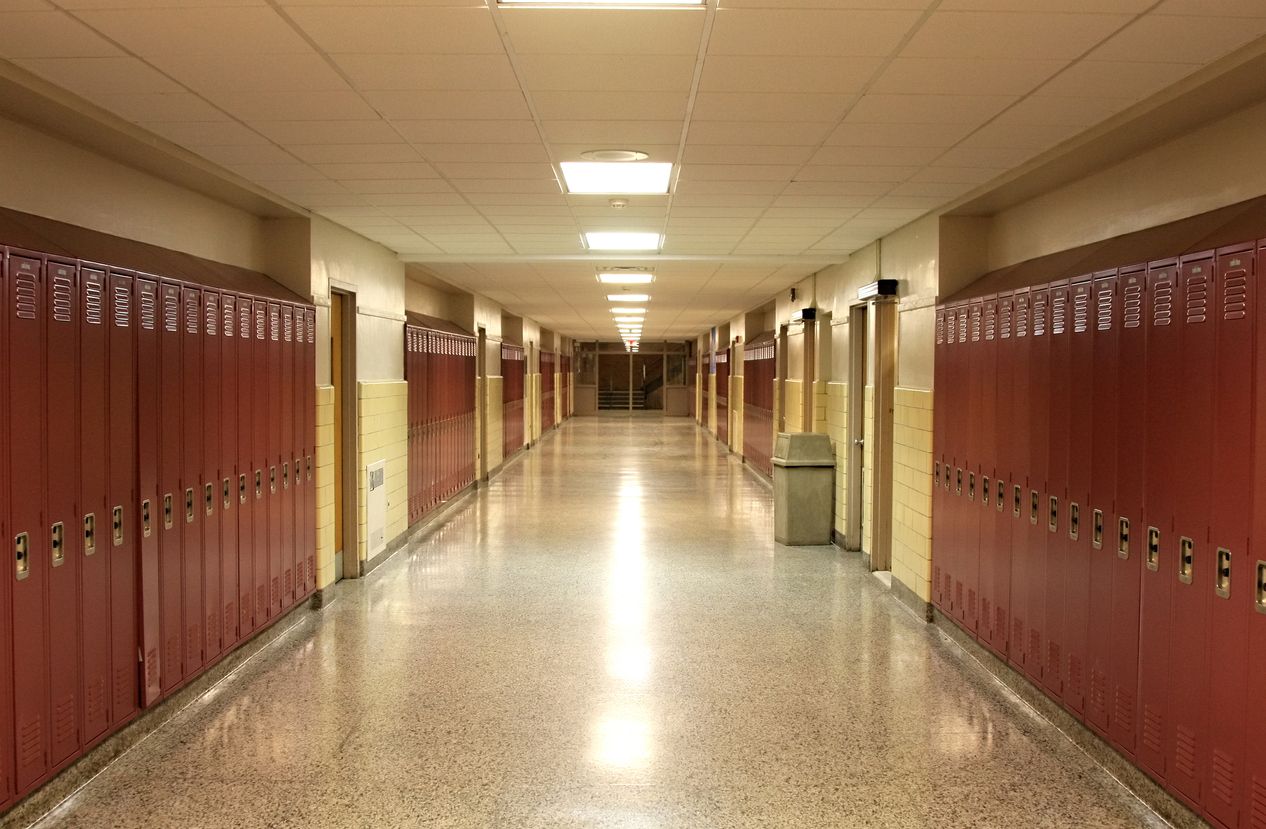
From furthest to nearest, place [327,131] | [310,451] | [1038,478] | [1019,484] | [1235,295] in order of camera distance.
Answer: [310,451] → [1019,484] → [1038,478] → [327,131] → [1235,295]

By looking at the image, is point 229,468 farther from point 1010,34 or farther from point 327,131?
point 1010,34

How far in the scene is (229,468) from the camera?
442cm

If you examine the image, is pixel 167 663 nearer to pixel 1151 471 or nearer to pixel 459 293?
pixel 1151 471

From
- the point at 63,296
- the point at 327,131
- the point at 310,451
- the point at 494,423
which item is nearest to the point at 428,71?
the point at 327,131

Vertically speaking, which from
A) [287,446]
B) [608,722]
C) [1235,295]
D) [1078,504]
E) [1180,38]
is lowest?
[608,722]

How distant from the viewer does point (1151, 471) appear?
306 cm

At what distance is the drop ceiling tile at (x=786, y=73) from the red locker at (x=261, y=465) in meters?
2.83

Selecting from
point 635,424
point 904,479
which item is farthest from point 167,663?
point 635,424

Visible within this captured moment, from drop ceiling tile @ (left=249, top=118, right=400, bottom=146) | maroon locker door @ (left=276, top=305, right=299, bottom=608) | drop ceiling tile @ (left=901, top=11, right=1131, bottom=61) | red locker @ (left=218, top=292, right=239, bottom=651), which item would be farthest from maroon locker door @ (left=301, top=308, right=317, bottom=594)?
drop ceiling tile @ (left=901, top=11, right=1131, bottom=61)

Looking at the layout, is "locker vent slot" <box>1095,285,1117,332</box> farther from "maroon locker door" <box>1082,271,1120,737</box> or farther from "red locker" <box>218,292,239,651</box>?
"red locker" <box>218,292,239,651</box>

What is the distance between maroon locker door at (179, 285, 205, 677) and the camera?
155 inches

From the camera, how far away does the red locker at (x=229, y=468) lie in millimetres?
A: 4336

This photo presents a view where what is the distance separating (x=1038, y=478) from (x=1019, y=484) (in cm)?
21

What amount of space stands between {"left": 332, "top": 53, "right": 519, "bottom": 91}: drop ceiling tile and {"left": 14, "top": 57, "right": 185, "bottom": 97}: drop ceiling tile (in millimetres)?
660
